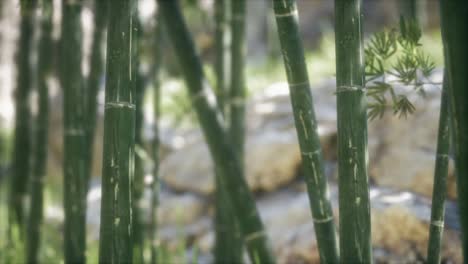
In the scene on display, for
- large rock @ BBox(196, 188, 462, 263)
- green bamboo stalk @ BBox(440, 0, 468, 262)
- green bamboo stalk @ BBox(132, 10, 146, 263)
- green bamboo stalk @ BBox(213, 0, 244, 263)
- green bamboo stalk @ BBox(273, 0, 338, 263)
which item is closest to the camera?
green bamboo stalk @ BBox(440, 0, 468, 262)

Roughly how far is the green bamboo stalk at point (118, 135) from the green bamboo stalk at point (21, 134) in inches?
70.6

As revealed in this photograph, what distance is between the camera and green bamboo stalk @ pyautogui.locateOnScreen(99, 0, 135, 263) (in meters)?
1.33

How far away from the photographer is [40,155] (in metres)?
2.78

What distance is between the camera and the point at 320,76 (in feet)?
14.9

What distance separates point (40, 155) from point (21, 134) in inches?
11.6

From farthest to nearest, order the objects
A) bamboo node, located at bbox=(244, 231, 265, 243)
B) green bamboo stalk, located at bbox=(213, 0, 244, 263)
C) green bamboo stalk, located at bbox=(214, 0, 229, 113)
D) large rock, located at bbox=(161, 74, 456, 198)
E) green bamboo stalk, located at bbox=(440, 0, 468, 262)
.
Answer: large rock, located at bbox=(161, 74, 456, 198) < green bamboo stalk, located at bbox=(214, 0, 229, 113) < green bamboo stalk, located at bbox=(213, 0, 244, 263) < bamboo node, located at bbox=(244, 231, 265, 243) < green bamboo stalk, located at bbox=(440, 0, 468, 262)

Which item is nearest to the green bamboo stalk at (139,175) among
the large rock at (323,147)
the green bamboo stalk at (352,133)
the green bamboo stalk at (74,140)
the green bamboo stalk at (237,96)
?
the green bamboo stalk at (74,140)

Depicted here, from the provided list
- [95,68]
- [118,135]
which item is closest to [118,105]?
[118,135]

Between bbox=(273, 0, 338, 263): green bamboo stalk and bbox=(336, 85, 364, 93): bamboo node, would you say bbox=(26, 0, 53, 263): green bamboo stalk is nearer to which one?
bbox=(273, 0, 338, 263): green bamboo stalk

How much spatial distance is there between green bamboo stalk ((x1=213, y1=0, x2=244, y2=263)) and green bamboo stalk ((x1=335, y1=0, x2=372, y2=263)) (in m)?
1.22

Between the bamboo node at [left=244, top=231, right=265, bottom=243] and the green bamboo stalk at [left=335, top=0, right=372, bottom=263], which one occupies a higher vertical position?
the green bamboo stalk at [left=335, top=0, right=372, bottom=263]

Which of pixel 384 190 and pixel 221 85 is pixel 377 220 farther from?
pixel 221 85

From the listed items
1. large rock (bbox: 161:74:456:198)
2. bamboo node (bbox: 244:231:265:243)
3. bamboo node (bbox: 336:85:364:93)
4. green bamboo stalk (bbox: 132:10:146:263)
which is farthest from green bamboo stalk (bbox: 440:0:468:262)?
large rock (bbox: 161:74:456:198)

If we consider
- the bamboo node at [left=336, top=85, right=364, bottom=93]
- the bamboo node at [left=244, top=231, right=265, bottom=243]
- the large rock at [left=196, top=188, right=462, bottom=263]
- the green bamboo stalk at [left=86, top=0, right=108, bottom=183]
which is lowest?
the large rock at [left=196, top=188, right=462, bottom=263]
